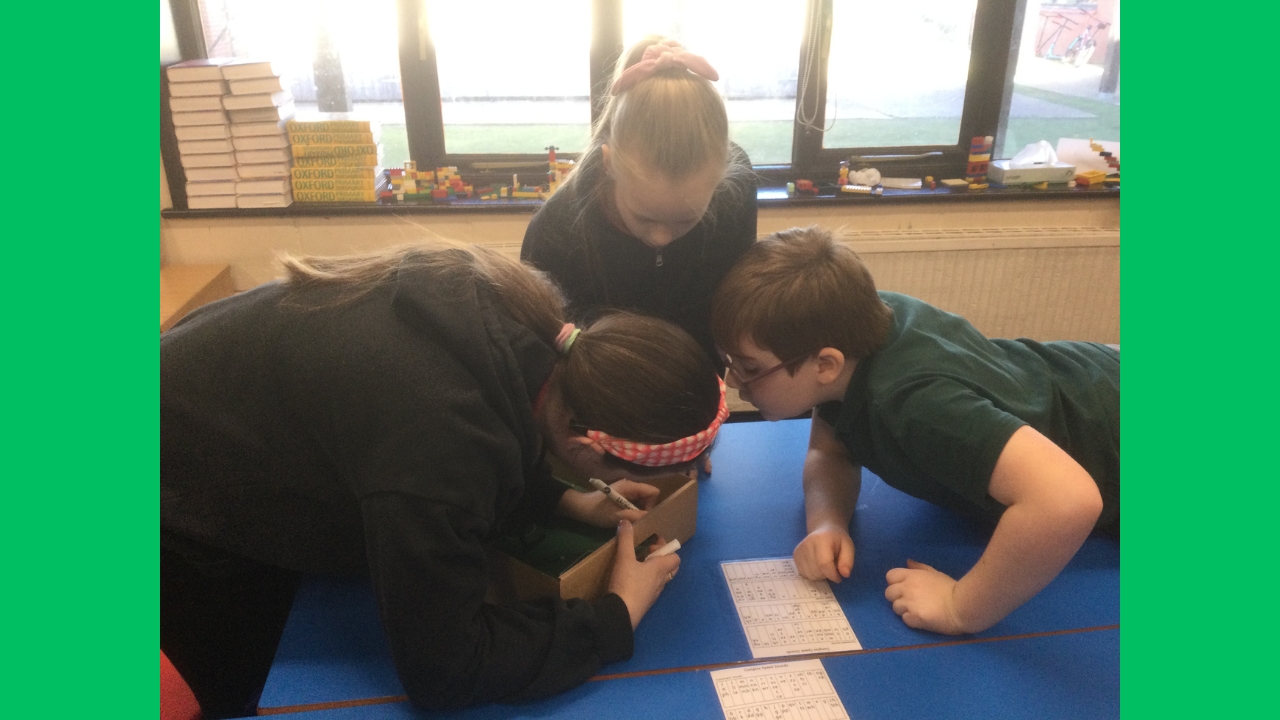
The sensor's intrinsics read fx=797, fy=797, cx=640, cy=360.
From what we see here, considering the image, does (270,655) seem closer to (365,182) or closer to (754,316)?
(754,316)

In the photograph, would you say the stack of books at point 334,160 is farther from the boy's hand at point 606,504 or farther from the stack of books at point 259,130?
the boy's hand at point 606,504

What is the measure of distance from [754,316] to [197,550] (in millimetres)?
877

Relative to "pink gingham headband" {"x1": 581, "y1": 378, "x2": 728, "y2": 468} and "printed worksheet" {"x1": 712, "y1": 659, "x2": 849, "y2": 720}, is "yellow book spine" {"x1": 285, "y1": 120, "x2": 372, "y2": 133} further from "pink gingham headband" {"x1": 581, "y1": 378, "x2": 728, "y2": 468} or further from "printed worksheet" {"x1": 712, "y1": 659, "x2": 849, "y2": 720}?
"printed worksheet" {"x1": 712, "y1": 659, "x2": 849, "y2": 720}

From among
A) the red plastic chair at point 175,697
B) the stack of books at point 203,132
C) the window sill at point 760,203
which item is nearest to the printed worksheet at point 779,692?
the red plastic chair at point 175,697

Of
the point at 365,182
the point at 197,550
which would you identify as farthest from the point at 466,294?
the point at 365,182

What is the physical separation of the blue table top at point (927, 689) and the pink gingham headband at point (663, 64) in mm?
942

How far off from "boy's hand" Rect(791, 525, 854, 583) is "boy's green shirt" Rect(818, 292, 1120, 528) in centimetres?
16

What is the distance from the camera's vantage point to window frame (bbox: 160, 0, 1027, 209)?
2.53 m

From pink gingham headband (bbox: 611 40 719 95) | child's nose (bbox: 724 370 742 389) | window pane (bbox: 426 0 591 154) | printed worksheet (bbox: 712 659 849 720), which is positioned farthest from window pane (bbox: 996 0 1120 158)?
printed worksheet (bbox: 712 659 849 720)

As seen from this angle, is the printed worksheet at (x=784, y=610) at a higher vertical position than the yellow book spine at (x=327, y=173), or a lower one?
lower

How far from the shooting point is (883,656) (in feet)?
3.59

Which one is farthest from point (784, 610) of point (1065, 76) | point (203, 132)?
point (1065, 76)

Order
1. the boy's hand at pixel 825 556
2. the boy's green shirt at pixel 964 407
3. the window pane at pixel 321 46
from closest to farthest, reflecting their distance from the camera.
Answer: the boy's green shirt at pixel 964 407
the boy's hand at pixel 825 556
the window pane at pixel 321 46

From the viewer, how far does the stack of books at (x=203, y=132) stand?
7.66 feet
